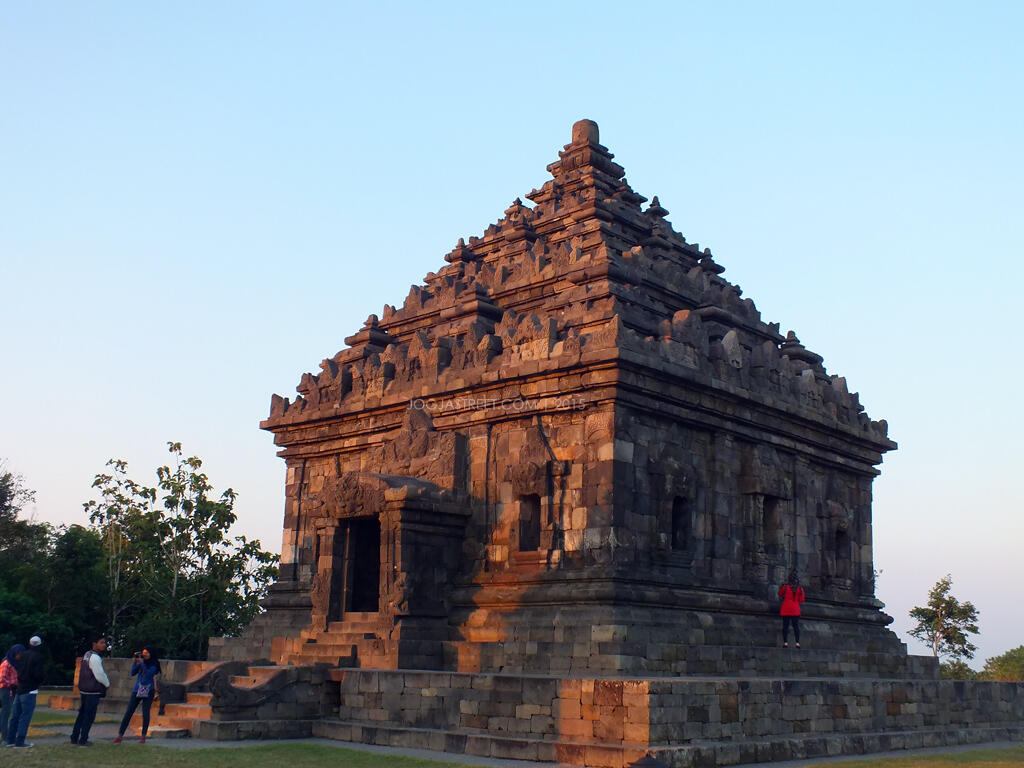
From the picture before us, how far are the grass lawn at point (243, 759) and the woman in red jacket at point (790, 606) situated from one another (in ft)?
15.0

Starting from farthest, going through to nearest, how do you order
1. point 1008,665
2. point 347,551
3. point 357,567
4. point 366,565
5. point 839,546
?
point 1008,665 → point 839,546 → point 366,565 → point 357,567 → point 347,551

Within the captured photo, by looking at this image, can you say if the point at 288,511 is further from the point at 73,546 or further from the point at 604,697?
the point at 604,697

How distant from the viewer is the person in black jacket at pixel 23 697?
15961 mm

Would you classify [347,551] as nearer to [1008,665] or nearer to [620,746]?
[620,746]

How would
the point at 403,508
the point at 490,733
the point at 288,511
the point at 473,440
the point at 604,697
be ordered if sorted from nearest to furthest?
the point at 604,697 < the point at 490,733 < the point at 403,508 < the point at 473,440 < the point at 288,511

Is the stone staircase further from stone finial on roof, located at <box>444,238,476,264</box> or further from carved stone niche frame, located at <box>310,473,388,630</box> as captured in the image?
stone finial on roof, located at <box>444,238,476,264</box>

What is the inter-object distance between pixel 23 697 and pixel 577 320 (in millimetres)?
12232

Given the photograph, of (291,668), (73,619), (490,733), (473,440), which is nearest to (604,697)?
(490,733)

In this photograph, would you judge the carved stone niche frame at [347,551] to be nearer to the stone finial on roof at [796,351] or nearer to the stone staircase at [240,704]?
the stone staircase at [240,704]

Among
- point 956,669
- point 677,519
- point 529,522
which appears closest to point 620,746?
point 529,522

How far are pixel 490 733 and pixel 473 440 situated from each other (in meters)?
7.34

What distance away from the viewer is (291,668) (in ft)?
61.1

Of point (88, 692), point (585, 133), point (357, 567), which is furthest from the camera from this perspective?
point (585, 133)

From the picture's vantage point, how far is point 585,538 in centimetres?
1956
